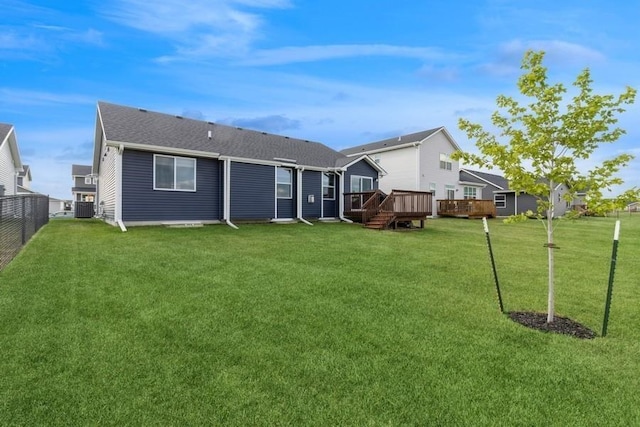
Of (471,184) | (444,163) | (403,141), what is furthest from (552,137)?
(471,184)

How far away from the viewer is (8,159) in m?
21.7

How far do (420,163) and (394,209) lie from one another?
35.6 feet

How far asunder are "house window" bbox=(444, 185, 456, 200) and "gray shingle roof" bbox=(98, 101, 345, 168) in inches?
442

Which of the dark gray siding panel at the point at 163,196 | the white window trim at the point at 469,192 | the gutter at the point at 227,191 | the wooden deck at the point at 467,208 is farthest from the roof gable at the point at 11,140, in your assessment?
the white window trim at the point at 469,192

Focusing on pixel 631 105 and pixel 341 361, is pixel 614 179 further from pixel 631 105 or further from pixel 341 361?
pixel 341 361

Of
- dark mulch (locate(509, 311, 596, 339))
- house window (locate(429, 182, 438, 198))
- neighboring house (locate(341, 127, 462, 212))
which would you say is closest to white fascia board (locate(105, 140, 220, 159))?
dark mulch (locate(509, 311, 596, 339))

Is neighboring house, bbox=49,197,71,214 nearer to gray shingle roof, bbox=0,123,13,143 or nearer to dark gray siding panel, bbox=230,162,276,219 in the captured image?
gray shingle roof, bbox=0,123,13,143

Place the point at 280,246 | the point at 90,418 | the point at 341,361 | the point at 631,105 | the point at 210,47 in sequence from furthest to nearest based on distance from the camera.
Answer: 1. the point at 210,47
2. the point at 280,246
3. the point at 631,105
4. the point at 341,361
5. the point at 90,418

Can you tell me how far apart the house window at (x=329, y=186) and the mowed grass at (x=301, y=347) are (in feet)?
38.0

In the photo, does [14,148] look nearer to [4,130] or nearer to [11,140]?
[11,140]

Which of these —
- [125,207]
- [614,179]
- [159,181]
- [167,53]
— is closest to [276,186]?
[159,181]

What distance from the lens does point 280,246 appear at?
9445 millimetres

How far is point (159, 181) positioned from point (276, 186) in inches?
212

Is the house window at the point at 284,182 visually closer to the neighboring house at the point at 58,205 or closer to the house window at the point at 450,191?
the house window at the point at 450,191
